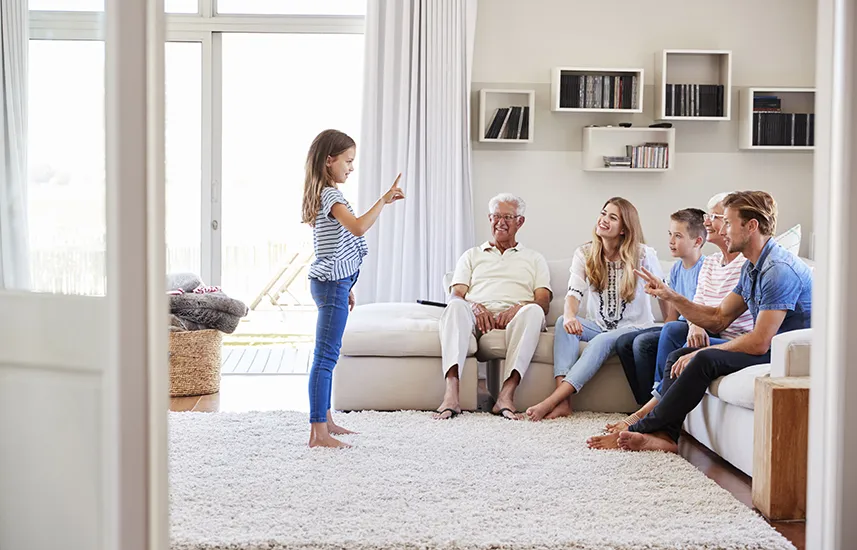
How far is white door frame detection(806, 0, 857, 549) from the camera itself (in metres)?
1.94

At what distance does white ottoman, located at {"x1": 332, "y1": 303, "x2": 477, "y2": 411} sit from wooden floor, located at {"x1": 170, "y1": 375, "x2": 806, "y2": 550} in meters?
0.27

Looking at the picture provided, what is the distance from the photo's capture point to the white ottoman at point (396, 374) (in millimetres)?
4492

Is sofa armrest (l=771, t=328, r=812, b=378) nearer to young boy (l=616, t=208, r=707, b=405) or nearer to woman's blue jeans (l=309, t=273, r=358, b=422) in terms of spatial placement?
young boy (l=616, t=208, r=707, b=405)

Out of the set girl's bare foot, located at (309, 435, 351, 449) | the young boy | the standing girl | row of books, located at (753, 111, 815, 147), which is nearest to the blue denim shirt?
the young boy

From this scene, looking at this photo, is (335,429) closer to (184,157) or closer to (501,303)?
(501,303)

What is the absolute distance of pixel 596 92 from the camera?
593 cm

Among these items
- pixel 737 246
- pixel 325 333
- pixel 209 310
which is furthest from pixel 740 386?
pixel 209 310

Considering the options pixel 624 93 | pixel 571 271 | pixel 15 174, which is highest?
pixel 624 93

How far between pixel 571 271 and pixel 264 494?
2179 mm

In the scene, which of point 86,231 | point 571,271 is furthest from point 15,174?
point 571,271

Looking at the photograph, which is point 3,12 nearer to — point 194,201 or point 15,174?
point 15,174

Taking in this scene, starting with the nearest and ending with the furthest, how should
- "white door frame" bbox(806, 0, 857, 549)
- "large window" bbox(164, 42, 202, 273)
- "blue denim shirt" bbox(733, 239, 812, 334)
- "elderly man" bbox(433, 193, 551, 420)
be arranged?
"white door frame" bbox(806, 0, 857, 549) → "blue denim shirt" bbox(733, 239, 812, 334) → "elderly man" bbox(433, 193, 551, 420) → "large window" bbox(164, 42, 202, 273)

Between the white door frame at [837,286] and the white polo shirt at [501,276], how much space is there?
2.84m

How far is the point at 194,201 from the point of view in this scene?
6.27 meters
